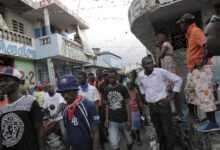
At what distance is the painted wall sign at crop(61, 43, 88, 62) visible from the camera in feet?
62.1

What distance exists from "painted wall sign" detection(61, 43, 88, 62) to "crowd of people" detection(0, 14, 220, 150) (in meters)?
10.8

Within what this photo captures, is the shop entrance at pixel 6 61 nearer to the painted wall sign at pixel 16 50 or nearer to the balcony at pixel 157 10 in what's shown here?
the painted wall sign at pixel 16 50

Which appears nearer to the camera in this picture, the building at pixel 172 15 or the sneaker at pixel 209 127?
the sneaker at pixel 209 127

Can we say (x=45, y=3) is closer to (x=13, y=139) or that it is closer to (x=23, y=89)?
(x=23, y=89)

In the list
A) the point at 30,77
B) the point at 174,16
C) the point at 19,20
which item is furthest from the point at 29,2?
the point at 174,16

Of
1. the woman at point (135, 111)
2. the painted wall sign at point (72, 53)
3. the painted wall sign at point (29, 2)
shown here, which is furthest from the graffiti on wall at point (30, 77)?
the woman at point (135, 111)

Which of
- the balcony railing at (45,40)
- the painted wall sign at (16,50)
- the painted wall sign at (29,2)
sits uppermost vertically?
the painted wall sign at (29,2)

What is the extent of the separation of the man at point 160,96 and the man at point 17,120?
7.75 ft

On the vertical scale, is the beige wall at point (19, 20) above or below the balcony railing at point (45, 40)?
above

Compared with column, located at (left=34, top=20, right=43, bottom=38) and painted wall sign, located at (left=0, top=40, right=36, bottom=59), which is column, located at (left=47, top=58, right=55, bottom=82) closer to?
painted wall sign, located at (left=0, top=40, right=36, bottom=59)

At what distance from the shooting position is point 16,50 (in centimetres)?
1513

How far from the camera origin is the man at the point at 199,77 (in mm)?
4406

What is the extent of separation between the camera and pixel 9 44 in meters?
14.4

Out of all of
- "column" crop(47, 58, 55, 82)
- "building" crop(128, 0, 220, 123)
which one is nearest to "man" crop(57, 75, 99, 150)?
"building" crop(128, 0, 220, 123)
